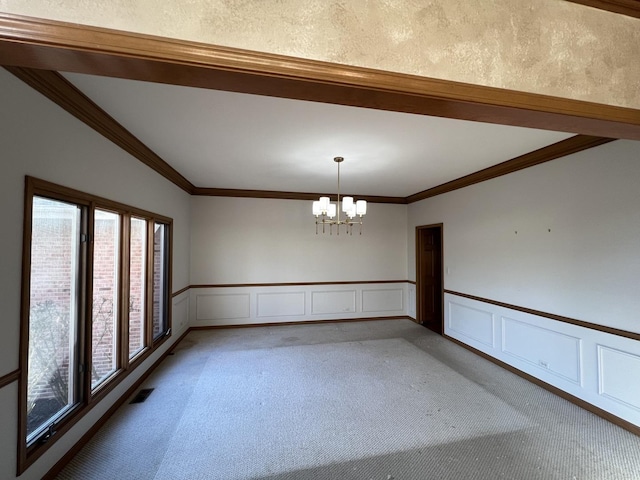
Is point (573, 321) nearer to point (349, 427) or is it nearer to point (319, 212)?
point (349, 427)

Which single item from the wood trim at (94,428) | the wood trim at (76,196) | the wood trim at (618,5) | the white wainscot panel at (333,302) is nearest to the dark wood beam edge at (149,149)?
the wood trim at (76,196)

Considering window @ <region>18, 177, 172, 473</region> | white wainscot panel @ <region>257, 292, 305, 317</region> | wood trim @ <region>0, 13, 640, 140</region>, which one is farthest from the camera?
white wainscot panel @ <region>257, 292, 305, 317</region>

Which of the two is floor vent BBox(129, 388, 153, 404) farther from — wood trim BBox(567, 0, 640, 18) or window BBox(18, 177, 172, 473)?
wood trim BBox(567, 0, 640, 18)

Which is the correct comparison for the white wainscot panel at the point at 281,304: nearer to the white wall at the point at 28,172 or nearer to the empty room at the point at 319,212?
the empty room at the point at 319,212

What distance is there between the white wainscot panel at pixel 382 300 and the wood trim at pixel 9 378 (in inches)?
196

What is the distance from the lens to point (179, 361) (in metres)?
3.66

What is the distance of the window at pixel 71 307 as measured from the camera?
1717 mm

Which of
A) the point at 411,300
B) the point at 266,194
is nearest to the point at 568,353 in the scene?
the point at 411,300

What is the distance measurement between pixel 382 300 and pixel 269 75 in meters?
5.44

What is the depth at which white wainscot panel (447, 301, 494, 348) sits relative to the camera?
3.79m

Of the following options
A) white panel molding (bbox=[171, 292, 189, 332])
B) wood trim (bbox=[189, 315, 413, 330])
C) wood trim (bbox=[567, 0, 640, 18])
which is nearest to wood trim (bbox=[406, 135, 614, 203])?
wood trim (bbox=[567, 0, 640, 18])

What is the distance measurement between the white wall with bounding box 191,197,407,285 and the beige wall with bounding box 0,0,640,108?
4.43m

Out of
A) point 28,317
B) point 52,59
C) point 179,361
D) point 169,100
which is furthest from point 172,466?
point 169,100

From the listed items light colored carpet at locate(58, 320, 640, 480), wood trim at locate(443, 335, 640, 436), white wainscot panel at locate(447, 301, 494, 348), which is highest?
white wainscot panel at locate(447, 301, 494, 348)
